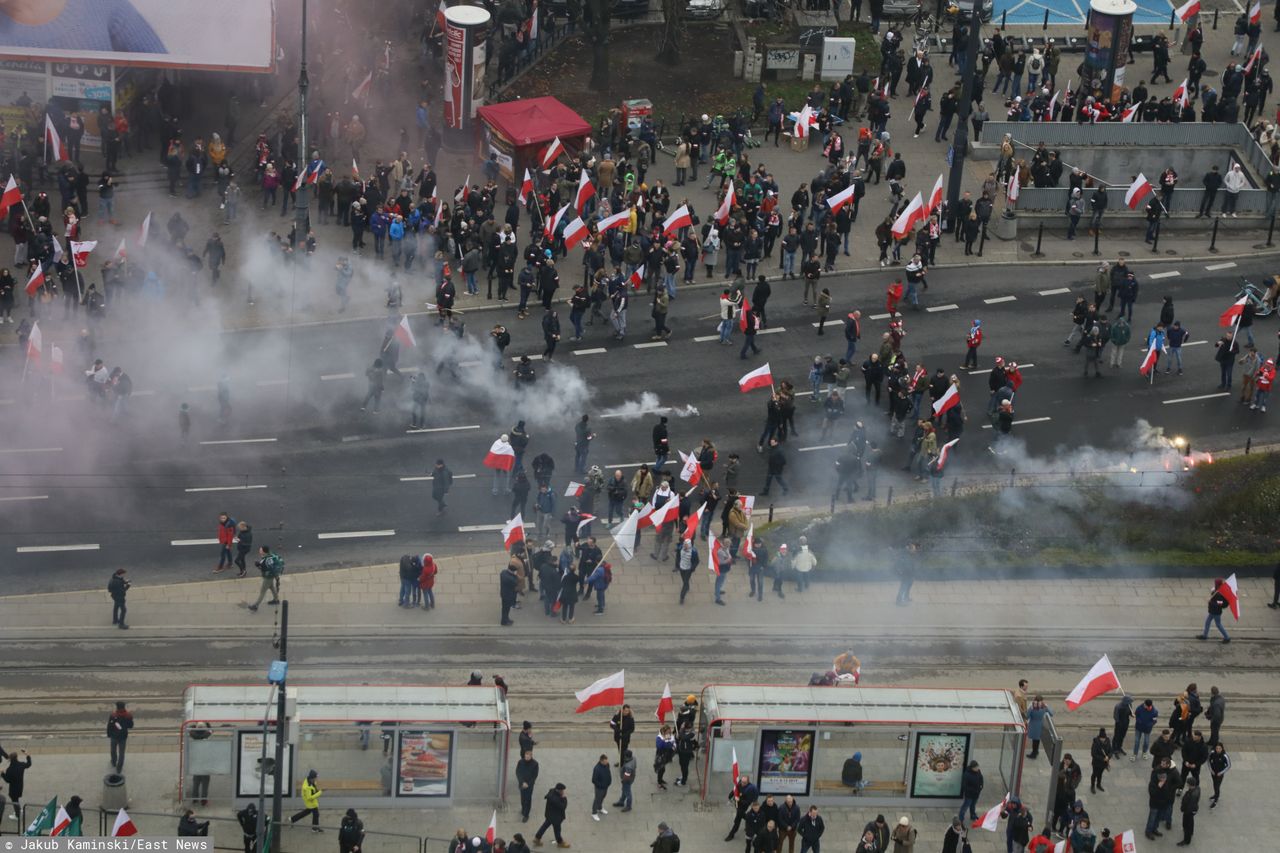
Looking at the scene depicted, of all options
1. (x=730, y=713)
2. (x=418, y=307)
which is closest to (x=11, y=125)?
(x=418, y=307)

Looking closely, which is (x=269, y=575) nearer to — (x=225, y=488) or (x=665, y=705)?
(x=225, y=488)

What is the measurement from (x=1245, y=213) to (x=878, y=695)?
25464mm

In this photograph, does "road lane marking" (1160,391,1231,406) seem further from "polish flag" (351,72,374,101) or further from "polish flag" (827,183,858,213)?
"polish flag" (351,72,374,101)

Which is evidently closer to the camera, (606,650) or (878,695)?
(878,695)

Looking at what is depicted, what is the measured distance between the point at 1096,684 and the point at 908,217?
18219mm

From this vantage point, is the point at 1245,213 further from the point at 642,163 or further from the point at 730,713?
the point at 730,713

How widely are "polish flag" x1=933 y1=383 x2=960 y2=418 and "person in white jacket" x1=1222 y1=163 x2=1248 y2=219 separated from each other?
14.3 meters

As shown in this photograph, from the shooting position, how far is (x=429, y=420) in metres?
50.4

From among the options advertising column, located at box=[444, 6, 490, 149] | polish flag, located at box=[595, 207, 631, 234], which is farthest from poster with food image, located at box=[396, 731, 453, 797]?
advertising column, located at box=[444, 6, 490, 149]

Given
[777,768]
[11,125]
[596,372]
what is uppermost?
[11,125]

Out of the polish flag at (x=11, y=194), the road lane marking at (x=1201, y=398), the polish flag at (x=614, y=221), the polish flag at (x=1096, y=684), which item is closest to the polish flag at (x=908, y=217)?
the polish flag at (x=614, y=221)

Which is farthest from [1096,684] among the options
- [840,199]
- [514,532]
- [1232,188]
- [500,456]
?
[1232,188]

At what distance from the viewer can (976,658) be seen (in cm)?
4459

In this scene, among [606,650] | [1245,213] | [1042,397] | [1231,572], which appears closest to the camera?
[606,650]
